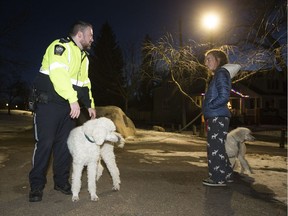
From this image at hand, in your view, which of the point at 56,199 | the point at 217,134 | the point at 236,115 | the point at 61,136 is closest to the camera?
the point at 56,199

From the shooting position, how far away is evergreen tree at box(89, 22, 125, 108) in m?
45.2

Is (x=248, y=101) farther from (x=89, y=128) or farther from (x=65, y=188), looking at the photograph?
(x=89, y=128)

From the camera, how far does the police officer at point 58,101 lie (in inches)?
167

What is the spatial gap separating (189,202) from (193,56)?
13624 mm

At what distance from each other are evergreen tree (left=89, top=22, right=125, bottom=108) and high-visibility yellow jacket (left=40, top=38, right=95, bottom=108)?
37673 mm

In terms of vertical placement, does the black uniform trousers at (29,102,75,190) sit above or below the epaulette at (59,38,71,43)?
below

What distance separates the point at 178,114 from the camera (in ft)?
152

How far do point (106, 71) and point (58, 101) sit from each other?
143 ft

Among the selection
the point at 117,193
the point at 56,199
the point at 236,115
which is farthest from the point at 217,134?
the point at 236,115

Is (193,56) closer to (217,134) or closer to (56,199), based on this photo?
(217,134)

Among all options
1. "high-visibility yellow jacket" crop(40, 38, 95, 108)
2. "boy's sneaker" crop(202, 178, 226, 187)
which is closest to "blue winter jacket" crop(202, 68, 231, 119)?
"boy's sneaker" crop(202, 178, 226, 187)

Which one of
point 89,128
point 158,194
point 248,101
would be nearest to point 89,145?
point 89,128

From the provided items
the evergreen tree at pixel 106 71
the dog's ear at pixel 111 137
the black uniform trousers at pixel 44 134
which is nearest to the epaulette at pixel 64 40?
the black uniform trousers at pixel 44 134

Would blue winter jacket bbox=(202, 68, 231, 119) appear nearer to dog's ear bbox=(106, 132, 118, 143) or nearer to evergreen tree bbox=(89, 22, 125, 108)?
dog's ear bbox=(106, 132, 118, 143)
